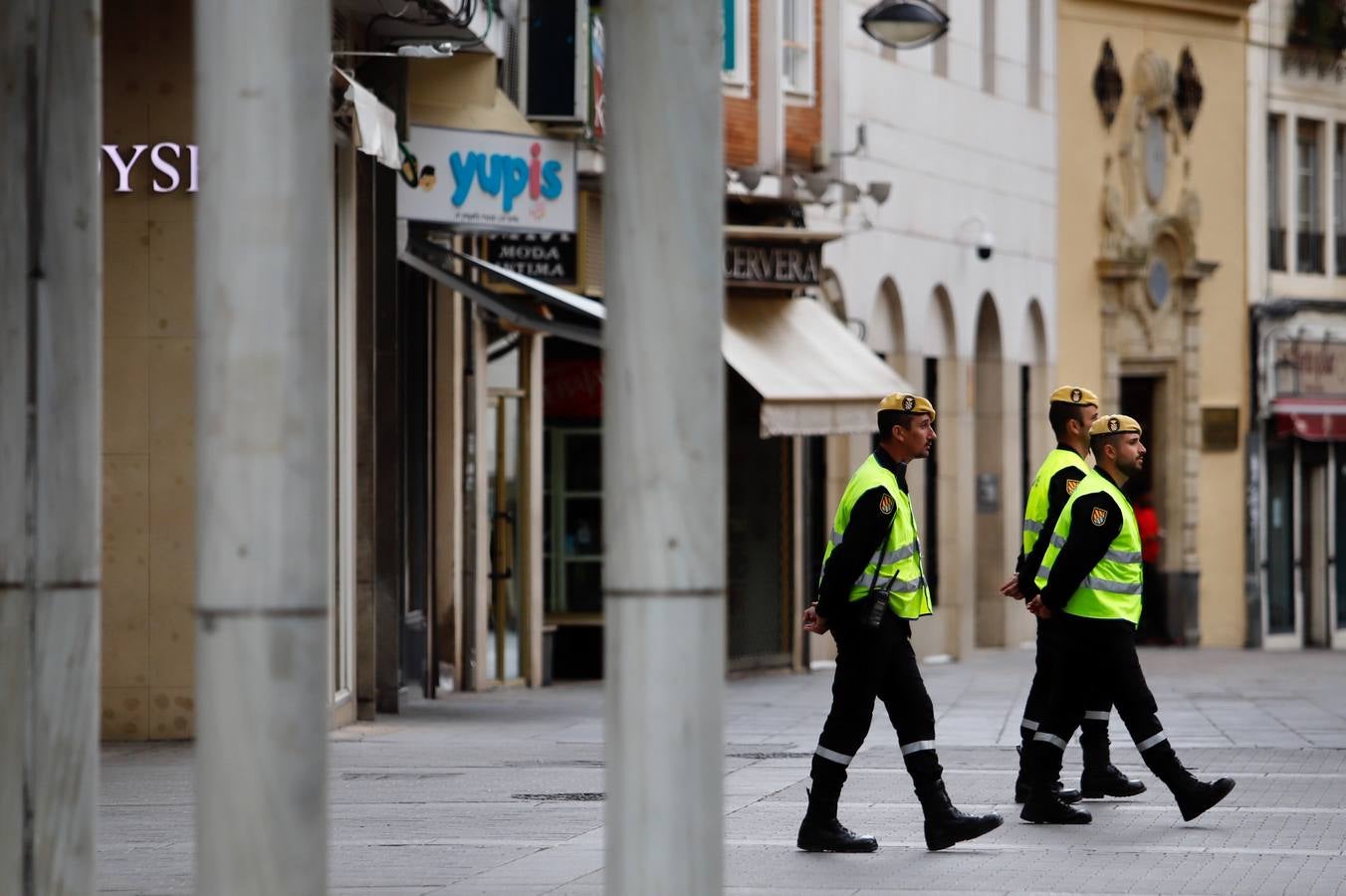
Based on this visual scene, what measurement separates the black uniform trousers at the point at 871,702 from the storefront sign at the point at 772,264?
13.0 metres

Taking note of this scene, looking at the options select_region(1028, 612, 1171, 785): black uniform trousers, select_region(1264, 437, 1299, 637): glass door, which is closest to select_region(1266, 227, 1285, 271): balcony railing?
select_region(1264, 437, 1299, 637): glass door

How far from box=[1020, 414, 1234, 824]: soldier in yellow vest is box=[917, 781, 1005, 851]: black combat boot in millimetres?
1133

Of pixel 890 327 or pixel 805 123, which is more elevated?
pixel 805 123

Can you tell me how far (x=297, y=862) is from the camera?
20.4 feet

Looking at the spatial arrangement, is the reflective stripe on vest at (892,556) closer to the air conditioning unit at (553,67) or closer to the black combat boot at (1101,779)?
the black combat boot at (1101,779)

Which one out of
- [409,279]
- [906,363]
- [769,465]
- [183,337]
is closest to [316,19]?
[183,337]

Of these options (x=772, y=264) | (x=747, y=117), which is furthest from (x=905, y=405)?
(x=747, y=117)

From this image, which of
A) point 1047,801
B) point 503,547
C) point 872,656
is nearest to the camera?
point 872,656

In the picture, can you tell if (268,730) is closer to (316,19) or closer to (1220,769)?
(316,19)

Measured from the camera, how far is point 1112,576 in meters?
12.4

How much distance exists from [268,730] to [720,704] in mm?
1087

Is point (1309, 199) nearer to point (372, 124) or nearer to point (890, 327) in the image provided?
point (890, 327)

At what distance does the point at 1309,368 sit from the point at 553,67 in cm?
1950

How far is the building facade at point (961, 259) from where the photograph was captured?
28.1 m
